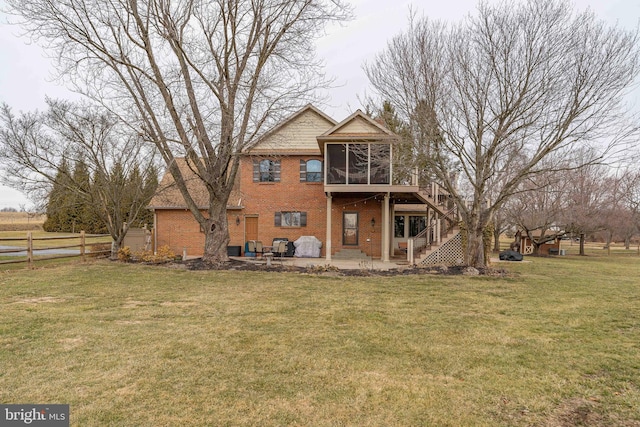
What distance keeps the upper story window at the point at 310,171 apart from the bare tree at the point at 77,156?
25.1 feet

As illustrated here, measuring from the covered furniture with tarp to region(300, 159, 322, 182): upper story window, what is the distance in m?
3.13

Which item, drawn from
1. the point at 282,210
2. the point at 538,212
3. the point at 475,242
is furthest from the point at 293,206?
the point at 538,212

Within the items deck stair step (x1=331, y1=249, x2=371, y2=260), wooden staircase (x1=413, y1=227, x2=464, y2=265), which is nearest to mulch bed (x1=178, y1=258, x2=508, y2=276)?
wooden staircase (x1=413, y1=227, x2=464, y2=265)

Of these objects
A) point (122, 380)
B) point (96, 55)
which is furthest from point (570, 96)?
point (96, 55)

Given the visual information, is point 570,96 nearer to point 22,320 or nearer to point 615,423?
point 615,423

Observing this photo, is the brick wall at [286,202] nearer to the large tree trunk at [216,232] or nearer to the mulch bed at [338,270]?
the large tree trunk at [216,232]

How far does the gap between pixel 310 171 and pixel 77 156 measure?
10.9 meters

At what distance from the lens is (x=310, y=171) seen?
19.7 meters

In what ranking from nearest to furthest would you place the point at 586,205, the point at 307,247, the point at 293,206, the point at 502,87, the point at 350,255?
the point at 502,87, the point at 350,255, the point at 307,247, the point at 293,206, the point at 586,205

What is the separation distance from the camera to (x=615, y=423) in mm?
3352

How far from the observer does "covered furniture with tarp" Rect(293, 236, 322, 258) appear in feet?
61.6

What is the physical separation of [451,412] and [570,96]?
12.8 metres

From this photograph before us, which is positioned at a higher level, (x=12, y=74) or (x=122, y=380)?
(x=12, y=74)

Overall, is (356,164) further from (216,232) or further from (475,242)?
(216,232)
